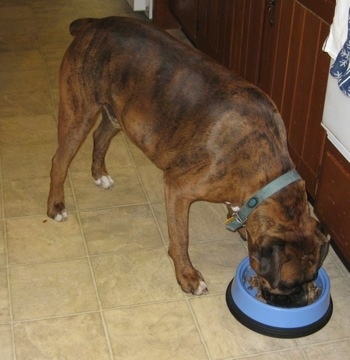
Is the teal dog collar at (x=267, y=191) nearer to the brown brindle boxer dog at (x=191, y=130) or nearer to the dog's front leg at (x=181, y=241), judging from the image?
the brown brindle boxer dog at (x=191, y=130)

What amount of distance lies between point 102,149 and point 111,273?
0.76 meters

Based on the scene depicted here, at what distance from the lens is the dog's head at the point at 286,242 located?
2.25 meters

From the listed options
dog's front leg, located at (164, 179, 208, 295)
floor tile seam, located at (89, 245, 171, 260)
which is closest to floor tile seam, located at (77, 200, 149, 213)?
floor tile seam, located at (89, 245, 171, 260)

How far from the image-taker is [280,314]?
2482 millimetres

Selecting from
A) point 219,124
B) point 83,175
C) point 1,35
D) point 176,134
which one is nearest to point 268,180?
point 219,124

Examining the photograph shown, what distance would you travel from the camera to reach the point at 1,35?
210 inches

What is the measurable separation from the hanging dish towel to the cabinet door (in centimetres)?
25

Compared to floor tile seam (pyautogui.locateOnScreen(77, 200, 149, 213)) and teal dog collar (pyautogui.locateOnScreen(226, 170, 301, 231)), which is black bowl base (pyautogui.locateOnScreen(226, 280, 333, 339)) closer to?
teal dog collar (pyautogui.locateOnScreen(226, 170, 301, 231))

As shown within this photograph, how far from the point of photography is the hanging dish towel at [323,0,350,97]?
2383mm

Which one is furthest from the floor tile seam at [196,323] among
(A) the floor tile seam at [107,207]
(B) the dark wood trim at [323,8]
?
(B) the dark wood trim at [323,8]

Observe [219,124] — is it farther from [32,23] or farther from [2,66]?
[32,23]

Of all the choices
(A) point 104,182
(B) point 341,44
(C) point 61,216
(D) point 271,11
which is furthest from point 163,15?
(B) point 341,44

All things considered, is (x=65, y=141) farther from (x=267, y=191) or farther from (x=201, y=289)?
(x=267, y=191)

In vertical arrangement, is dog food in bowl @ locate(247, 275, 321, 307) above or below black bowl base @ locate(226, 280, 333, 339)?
above
